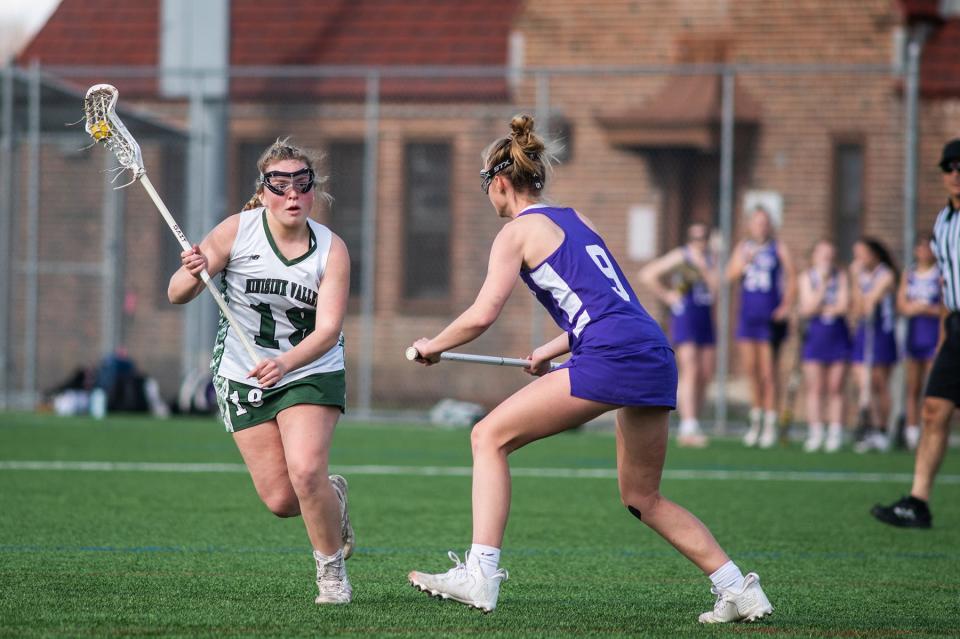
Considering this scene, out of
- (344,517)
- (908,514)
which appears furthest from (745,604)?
(908,514)

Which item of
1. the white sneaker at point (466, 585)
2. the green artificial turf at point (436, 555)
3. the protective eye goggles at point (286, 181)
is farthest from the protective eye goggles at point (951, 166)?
the white sneaker at point (466, 585)

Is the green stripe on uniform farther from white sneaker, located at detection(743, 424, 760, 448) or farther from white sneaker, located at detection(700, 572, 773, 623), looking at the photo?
white sneaker, located at detection(743, 424, 760, 448)

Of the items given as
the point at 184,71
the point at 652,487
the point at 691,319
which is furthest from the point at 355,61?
the point at 652,487

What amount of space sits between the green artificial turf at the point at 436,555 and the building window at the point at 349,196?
836 cm

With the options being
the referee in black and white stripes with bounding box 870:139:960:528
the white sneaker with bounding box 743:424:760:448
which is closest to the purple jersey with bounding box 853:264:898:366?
the white sneaker with bounding box 743:424:760:448

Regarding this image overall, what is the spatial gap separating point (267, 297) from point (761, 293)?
30.4 feet

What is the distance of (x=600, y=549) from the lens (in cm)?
789

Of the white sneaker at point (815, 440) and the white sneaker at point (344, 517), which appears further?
the white sneaker at point (815, 440)

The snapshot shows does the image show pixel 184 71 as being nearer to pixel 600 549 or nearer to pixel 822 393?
pixel 822 393

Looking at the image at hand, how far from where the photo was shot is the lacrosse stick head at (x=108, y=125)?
650cm

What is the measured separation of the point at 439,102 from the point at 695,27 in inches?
141

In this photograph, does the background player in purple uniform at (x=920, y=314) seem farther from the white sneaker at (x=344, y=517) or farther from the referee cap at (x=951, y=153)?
the white sneaker at (x=344, y=517)

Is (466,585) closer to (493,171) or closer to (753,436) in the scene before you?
(493,171)

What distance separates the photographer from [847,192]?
19.7 meters
